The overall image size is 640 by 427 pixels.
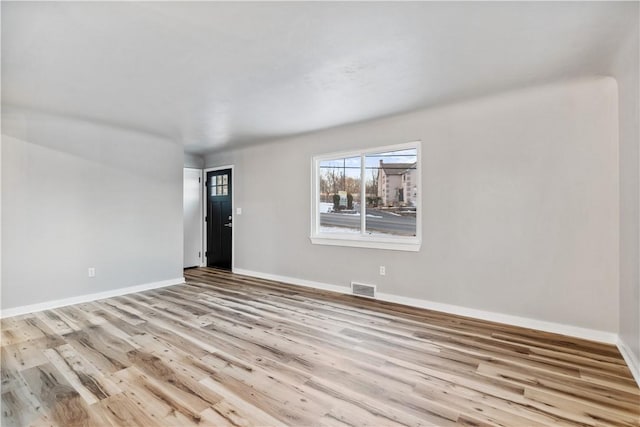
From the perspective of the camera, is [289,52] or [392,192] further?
[392,192]

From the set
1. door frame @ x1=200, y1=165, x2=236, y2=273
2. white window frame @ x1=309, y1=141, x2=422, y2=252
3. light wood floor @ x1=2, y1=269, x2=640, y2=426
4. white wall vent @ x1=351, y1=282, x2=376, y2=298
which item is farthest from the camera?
door frame @ x1=200, y1=165, x2=236, y2=273

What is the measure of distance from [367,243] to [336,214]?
2.56 feet

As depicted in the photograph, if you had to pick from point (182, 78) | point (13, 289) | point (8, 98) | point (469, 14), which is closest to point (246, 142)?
point (182, 78)

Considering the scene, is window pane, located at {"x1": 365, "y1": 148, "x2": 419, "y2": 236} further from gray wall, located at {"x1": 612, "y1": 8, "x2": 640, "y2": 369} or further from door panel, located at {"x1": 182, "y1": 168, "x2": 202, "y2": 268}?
door panel, located at {"x1": 182, "y1": 168, "x2": 202, "y2": 268}

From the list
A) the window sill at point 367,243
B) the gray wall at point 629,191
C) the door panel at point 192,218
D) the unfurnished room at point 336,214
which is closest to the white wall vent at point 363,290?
the unfurnished room at point 336,214

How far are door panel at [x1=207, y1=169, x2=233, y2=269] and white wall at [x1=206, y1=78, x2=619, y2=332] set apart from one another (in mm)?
2839

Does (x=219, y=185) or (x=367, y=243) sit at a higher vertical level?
(x=219, y=185)

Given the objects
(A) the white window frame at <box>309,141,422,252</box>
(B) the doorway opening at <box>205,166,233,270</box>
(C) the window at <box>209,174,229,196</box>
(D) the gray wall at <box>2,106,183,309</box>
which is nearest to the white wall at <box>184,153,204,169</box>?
(B) the doorway opening at <box>205,166,233,270</box>

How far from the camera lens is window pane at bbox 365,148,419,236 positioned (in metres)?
4.08

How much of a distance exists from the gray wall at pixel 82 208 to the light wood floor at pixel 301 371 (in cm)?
68

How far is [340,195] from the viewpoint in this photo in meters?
4.86

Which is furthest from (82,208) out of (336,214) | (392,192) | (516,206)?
(516,206)

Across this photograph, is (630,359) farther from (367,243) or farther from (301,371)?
(367,243)

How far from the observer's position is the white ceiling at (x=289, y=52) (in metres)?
1.95
